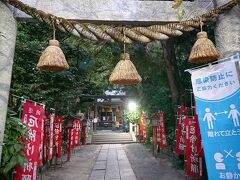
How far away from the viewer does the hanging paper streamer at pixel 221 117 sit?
304 centimetres

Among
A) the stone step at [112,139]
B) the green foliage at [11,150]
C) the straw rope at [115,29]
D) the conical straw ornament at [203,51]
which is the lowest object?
the stone step at [112,139]

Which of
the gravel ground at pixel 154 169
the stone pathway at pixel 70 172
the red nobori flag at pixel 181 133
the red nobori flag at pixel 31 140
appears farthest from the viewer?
the red nobori flag at pixel 181 133

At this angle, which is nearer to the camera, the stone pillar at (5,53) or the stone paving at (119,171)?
the stone pillar at (5,53)

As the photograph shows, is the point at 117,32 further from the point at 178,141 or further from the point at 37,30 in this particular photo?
the point at 37,30

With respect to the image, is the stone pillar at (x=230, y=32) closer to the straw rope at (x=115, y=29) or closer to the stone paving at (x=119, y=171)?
the straw rope at (x=115, y=29)

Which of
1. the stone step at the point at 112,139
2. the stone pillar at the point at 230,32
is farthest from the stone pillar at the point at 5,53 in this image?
the stone step at the point at 112,139

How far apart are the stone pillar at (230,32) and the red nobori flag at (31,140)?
4.11m

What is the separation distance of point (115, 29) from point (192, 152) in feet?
17.9

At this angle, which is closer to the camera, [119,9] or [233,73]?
[233,73]

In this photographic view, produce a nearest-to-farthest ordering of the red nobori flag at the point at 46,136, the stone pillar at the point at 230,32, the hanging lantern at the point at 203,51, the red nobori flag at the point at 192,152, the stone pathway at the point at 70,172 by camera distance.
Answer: the hanging lantern at the point at 203,51 < the stone pillar at the point at 230,32 < the red nobori flag at the point at 192,152 < the red nobori flag at the point at 46,136 < the stone pathway at the point at 70,172

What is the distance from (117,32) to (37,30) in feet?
28.4

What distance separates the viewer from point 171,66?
34.7 feet

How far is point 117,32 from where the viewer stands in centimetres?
335

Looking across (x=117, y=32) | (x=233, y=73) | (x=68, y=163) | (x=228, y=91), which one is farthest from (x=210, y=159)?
(x=68, y=163)
